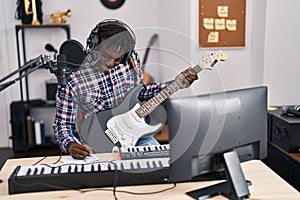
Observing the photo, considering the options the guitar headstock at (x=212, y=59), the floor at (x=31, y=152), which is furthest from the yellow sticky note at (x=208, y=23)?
the floor at (x=31, y=152)

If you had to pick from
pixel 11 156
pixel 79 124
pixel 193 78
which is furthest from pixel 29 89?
pixel 193 78

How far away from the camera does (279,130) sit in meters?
2.18

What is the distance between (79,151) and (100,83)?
1.60ft

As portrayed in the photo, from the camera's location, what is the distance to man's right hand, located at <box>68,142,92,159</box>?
65.2 inches

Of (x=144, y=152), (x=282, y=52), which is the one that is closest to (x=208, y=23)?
(x=282, y=52)

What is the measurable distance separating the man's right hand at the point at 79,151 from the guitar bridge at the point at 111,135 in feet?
0.67

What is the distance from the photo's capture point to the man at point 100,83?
172 centimetres

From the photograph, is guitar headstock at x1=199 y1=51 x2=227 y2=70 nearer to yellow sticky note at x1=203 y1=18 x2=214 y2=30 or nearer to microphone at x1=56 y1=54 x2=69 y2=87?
microphone at x1=56 y1=54 x2=69 y2=87

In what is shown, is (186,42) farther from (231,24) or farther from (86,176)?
(86,176)

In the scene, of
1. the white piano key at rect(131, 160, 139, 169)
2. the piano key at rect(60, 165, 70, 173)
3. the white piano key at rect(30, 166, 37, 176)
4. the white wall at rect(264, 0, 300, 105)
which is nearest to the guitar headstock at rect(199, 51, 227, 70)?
the white piano key at rect(131, 160, 139, 169)

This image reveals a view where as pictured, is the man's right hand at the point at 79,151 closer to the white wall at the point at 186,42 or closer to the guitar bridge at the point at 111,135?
→ the guitar bridge at the point at 111,135

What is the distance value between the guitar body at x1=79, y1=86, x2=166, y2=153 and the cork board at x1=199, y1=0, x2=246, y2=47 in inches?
60.5

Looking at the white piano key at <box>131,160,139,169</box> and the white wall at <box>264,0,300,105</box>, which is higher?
the white wall at <box>264,0,300,105</box>

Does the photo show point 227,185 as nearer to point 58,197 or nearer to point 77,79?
point 58,197
